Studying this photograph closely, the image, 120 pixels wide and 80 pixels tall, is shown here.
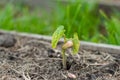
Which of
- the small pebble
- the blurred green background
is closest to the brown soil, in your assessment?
the small pebble

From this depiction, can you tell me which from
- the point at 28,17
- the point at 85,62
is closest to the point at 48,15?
the point at 28,17

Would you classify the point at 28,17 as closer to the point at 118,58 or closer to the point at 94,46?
the point at 94,46

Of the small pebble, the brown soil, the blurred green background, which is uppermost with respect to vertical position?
the blurred green background

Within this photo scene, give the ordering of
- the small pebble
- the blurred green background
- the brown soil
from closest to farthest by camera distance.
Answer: the brown soil
the small pebble
the blurred green background

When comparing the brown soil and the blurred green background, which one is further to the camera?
the blurred green background

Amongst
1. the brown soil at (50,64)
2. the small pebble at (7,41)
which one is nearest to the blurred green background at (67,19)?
the brown soil at (50,64)

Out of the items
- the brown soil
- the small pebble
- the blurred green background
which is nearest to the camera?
the brown soil

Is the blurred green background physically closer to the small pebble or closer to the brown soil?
the brown soil
